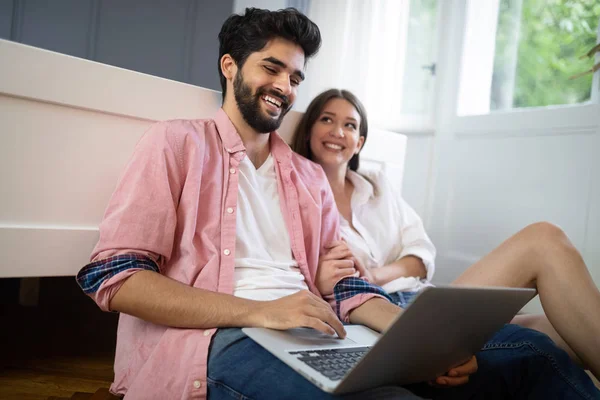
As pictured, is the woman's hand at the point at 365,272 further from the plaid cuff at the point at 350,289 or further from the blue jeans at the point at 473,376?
the blue jeans at the point at 473,376

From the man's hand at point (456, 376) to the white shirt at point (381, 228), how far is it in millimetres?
621

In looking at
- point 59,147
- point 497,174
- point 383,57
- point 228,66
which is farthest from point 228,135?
point 383,57

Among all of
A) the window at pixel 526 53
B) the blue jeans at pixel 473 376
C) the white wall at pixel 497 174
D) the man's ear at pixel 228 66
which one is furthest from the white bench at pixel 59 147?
the window at pixel 526 53

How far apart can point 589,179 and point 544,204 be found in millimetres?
223

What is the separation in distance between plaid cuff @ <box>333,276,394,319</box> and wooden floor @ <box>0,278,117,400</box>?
20.4 inches

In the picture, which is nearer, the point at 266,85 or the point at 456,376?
the point at 456,376

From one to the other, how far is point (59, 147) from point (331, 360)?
2.62 ft

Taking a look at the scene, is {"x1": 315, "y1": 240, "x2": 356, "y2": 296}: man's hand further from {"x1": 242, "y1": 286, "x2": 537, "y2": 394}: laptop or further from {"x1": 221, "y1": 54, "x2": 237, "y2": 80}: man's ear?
{"x1": 221, "y1": 54, "x2": 237, "y2": 80}: man's ear

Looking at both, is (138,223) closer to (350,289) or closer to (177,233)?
(177,233)

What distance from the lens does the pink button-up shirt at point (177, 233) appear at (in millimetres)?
935

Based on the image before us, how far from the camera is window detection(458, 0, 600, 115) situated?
8.02 feet

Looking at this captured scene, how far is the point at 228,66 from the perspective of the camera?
136 cm

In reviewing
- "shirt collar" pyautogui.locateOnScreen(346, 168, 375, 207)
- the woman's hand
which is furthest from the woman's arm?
"shirt collar" pyautogui.locateOnScreen(346, 168, 375, 207)

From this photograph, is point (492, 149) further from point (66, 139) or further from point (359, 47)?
point (66, 139)
